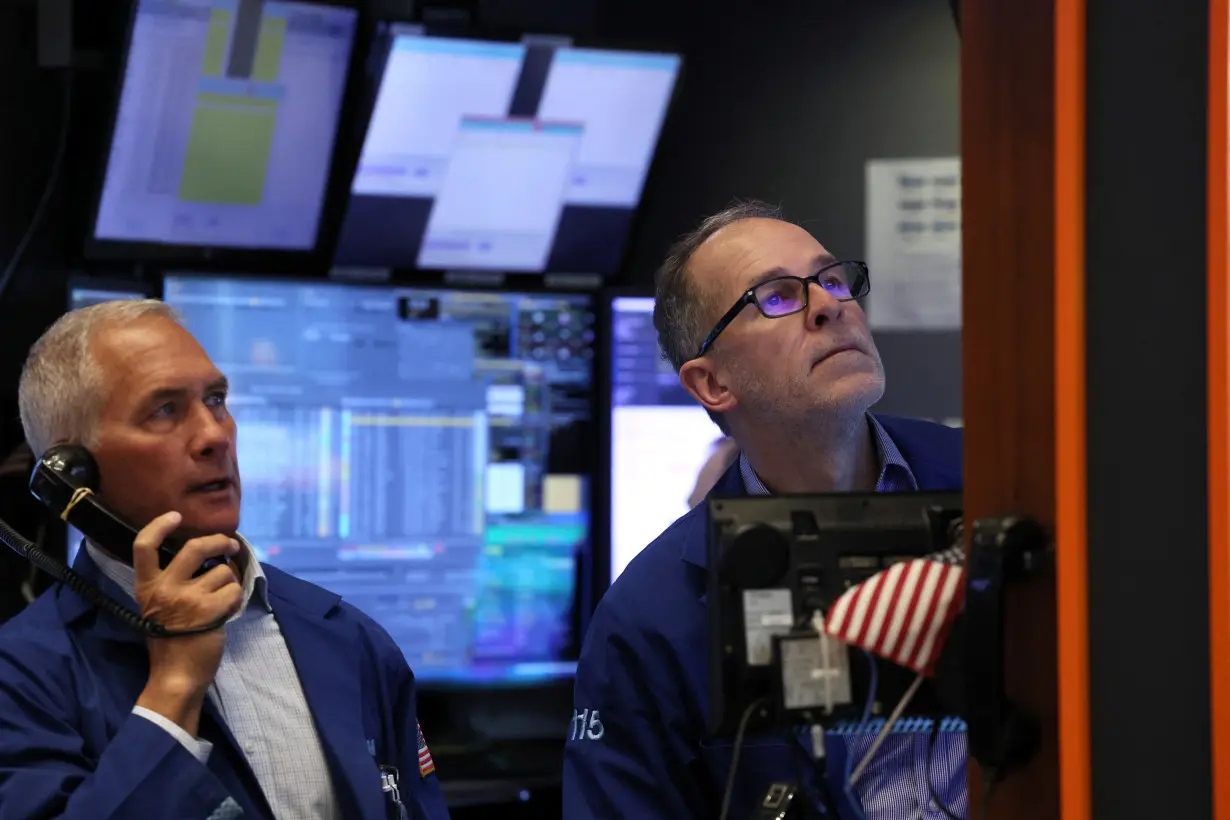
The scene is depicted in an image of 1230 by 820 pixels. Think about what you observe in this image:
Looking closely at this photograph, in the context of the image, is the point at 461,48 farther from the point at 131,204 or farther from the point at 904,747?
the point at 904,747

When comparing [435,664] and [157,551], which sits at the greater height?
[157,551]

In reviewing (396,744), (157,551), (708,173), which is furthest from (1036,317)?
(708,173)

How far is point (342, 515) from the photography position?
2949 mm

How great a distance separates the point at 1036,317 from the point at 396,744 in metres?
1.37

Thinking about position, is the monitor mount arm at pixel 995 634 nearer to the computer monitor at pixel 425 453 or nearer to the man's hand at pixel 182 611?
the man's hand at pixel 182 611

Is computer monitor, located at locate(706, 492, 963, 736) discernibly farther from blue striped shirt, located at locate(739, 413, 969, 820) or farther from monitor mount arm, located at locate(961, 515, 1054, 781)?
blue striped shirt, located at locate(739, 413, 969, 820)

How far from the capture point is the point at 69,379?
170cm

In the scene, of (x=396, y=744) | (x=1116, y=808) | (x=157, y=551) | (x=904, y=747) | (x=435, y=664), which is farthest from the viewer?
(x=435, y=664)

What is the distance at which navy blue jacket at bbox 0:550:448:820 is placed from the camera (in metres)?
1.45

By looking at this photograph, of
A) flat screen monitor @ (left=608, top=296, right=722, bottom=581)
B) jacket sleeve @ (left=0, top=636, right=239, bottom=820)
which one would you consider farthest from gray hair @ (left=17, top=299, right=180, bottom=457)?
flat screen monitor @ (left=608, top=296, right=722, bottom=581)

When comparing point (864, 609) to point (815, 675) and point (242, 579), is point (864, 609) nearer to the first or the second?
point (815, 675)

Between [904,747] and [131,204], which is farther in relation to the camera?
[131,204]

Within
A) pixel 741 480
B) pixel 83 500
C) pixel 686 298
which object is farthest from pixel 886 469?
pixel 83 500

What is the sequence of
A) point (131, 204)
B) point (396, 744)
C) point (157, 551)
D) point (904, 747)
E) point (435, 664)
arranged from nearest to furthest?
1. point (904, 747)
2. point (157, 551)
3. point (396, 744)
4. point (131, 204)
5. point (435, 664)
